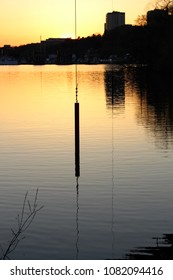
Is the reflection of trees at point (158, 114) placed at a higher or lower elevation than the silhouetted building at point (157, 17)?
lower

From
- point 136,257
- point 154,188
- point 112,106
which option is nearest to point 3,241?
point 136,257

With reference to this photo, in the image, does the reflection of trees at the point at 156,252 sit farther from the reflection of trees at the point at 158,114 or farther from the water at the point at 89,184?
the reflection of trees at the point at 158,114

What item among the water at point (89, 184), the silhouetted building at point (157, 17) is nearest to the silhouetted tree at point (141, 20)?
the silhouetted building at point (157, 17)

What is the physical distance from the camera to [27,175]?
26.7 metres

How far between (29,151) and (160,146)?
761 centimetres

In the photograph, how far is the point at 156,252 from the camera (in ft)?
50.1

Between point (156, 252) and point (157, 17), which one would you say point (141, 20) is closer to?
point (157, 17)

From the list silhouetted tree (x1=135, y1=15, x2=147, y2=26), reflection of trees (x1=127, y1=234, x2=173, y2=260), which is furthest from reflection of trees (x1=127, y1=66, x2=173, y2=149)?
silhouetted tree (x1=135, y1=15, x2=147, y2=26)

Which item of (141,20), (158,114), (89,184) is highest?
(141,20)

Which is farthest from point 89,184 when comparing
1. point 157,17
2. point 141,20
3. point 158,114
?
point 141,20

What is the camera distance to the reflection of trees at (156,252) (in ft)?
48.8

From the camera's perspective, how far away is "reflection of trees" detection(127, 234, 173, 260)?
14.9 m

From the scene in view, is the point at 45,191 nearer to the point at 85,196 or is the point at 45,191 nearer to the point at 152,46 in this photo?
the point at 85,196

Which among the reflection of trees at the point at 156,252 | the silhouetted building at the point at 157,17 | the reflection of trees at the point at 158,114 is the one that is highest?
the silhouetted building at the point at 157,17
